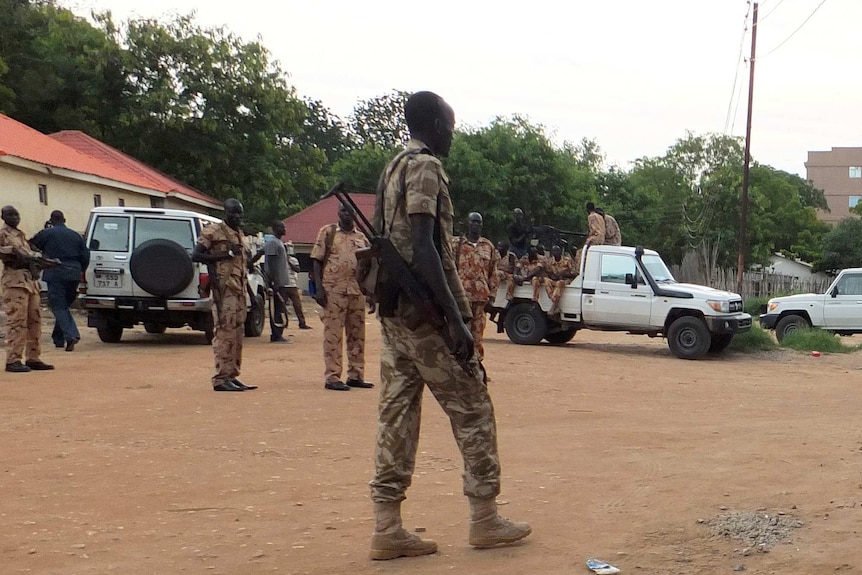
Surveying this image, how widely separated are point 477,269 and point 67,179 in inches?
570

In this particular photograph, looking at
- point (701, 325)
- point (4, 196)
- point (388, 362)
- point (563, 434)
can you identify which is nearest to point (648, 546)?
point (388, 362)

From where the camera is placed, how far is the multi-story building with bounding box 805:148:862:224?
295 feet

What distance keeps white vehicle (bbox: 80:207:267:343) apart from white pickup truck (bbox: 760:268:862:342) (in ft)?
34.7

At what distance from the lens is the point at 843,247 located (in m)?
44.8

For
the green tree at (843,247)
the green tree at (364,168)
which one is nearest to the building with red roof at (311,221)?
the green tree at (364,168)

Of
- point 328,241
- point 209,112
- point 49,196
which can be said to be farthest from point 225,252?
point 209,112

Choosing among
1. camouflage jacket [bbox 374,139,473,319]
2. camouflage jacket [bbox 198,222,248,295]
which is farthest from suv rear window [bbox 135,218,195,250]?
camouflage jacket [bbox 374,139,473,319]

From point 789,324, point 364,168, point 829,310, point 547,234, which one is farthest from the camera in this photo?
point 364,168

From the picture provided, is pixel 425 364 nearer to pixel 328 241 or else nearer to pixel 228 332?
pixel 228 332

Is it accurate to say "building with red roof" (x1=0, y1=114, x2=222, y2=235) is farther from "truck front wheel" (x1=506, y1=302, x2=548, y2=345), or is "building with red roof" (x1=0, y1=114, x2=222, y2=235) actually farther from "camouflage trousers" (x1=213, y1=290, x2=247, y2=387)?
"camouflage trousers" (x1=213, y1=290, x2=247, y2=387)

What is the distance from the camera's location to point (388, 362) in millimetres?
4105

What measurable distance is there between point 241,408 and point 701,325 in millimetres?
8437

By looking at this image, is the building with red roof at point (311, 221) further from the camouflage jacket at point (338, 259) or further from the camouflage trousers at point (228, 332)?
the camouflage trousers at point (228, 332)

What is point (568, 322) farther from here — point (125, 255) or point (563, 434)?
point (563, 434)
